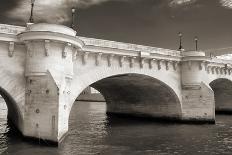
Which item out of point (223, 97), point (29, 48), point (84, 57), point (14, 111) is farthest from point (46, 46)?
point (223, 97)

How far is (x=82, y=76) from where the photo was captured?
2400cm

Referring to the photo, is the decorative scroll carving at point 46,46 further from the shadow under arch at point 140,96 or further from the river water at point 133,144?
the shadow under arch at point 140,96

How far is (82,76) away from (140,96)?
17125 millimetres

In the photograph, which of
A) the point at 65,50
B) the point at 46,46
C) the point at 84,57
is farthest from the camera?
the point at 84,57

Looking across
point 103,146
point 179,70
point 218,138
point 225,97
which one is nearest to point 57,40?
point 103,146

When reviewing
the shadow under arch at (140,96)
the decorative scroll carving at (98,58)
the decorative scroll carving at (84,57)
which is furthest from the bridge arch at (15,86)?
the shadow under arch at (140,96)

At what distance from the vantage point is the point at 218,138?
23.3 metres

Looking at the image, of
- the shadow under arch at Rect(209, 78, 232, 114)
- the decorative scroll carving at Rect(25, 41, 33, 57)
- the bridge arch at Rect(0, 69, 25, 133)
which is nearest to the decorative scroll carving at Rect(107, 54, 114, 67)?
the decorative scroll carving at Rect(25, 41, 33, 57)

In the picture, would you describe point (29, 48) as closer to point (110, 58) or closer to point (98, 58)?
point (98, 58)

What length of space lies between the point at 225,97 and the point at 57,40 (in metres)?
41.2

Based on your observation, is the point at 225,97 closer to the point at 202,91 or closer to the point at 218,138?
the point at 202,91

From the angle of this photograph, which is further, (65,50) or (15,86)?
(65,50)

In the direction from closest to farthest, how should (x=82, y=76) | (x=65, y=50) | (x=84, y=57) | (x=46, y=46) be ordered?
(x=46, y=46), (x=65, y=50), (x=82, y=76), (x=84, y=57)

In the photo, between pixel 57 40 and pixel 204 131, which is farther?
pixel 204 131
